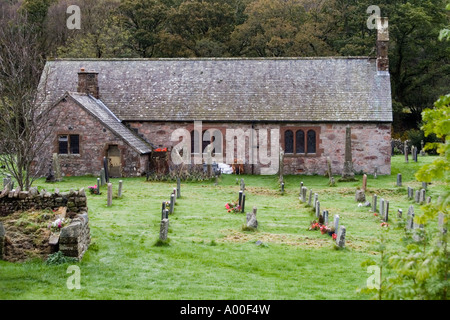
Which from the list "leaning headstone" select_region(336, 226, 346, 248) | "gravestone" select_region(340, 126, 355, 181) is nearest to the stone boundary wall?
"leaning headstone" select_region(336, 226, 346, 248)

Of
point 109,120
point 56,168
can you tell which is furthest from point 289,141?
point 56,168

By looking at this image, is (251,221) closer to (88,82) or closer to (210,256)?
(210,256)

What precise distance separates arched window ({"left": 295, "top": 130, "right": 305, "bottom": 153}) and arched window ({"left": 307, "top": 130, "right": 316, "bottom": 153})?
33 centimetres

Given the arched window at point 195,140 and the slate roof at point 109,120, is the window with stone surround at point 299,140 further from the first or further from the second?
the slate roof at point 109,120

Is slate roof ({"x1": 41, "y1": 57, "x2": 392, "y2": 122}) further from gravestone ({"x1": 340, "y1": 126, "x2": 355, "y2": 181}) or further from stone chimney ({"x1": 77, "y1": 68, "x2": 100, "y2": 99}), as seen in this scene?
gravestone ({"x1": 340, "y1": 126, "x2": 355, "y2": 181})

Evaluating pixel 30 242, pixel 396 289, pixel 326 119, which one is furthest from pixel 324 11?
pixel 396 289

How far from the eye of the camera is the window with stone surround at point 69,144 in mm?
35362

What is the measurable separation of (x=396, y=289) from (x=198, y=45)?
5282cm

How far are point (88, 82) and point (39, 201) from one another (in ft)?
74.2

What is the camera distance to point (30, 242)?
14.7 metres

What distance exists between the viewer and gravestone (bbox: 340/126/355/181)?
111ft

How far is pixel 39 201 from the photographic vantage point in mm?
17172

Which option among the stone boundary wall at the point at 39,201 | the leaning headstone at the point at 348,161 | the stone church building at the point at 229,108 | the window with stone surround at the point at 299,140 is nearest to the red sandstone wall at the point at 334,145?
the stone church building at the point at 229,108

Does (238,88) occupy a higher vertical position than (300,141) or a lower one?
higher
